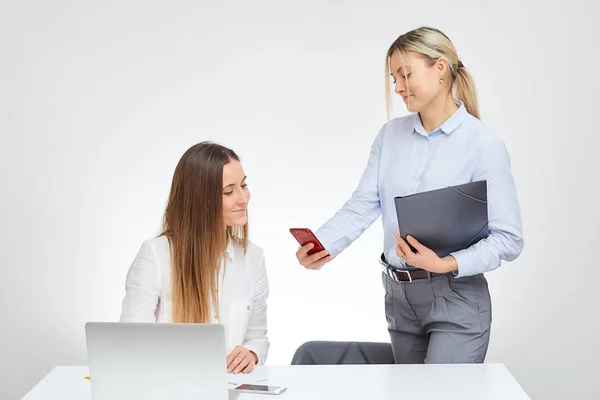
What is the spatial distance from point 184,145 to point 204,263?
2.12 meters

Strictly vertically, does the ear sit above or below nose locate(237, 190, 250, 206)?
above

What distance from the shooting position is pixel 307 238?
9.32 ft

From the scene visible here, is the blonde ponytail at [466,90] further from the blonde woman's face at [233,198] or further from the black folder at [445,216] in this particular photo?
the blonde woman's face at [233,198]

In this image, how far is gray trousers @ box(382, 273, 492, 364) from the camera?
274 cm

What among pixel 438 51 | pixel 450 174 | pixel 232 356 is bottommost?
pixel 232 356

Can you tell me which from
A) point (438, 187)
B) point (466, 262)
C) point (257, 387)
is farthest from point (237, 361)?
point (438, 187)

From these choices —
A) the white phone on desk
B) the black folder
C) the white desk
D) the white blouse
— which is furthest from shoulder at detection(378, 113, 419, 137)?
the white phone on desk

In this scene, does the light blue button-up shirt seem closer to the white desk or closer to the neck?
the neck

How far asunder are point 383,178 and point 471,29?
186 cm

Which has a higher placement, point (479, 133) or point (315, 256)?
point (479, 133)

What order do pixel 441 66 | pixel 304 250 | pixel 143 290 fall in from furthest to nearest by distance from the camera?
pixel 304 250, pixel 441 66, pixel 143 290

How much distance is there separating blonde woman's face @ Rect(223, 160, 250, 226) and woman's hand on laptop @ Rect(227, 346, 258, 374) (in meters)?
0.42

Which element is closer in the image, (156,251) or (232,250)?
(156,251)

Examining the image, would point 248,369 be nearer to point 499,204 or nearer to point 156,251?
point 156,251
